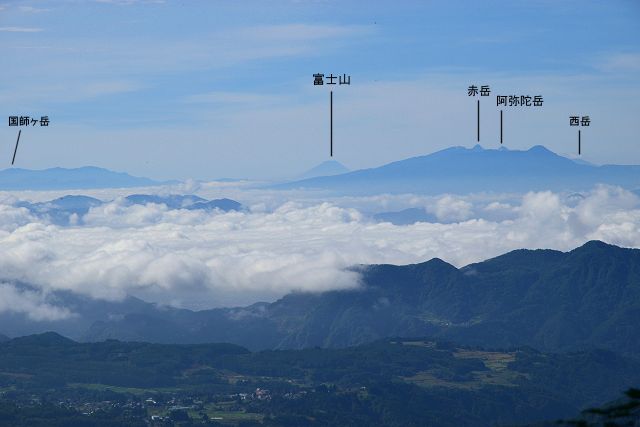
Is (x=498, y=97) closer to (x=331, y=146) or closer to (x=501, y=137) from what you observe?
(x=501, y=137)

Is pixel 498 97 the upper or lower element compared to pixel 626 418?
upper

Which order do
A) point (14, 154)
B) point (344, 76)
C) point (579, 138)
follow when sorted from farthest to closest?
point (579, 138) → point (14, 154) → point (344, 76)

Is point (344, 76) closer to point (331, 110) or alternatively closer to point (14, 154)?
point (331, 110)

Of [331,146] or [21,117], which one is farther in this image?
[21,117]

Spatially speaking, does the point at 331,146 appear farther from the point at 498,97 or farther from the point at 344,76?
the point at 498,97

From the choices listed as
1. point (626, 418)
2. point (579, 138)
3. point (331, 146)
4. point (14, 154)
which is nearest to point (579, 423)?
point (626, 418)

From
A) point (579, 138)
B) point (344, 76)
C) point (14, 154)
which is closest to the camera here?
point (344, 76)

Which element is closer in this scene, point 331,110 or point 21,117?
point 331,110

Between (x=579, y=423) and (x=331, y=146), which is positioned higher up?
(x=331, y=146)

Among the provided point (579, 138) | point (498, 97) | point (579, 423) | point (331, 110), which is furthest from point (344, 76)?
point (579, 423)
